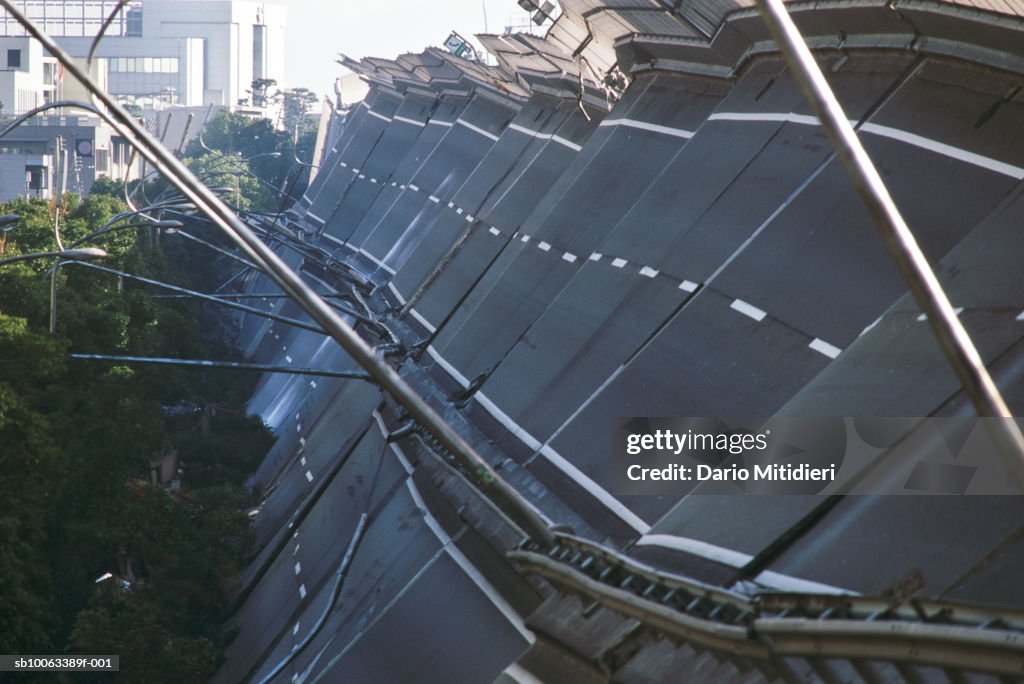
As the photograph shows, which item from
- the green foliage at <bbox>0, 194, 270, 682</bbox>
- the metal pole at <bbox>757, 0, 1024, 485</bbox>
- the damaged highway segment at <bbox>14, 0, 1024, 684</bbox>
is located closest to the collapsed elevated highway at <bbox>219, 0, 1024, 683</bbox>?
the damaged highway segment at <bbox>14, 0, 1024, 684</bbox>

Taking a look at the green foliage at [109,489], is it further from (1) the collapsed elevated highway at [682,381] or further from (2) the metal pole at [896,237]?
(2) the metal pole at [896,237]

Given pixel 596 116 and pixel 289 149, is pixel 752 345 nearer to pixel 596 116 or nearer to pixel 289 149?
pixel 596 116

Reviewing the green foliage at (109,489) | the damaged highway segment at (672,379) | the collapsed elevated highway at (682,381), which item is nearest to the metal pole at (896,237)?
the damaged highway segment at (672,379)

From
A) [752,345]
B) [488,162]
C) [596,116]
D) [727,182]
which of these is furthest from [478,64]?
[752,345]

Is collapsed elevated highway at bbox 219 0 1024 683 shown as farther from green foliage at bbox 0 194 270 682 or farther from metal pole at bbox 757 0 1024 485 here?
green foliage at bbox 0 194 270 682

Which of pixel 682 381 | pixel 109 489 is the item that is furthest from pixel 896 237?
pixel 109 489

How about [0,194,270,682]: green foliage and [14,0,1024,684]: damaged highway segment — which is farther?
[0,194,270,682]: green foliage

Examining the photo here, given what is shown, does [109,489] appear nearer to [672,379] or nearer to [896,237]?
[672,379]
